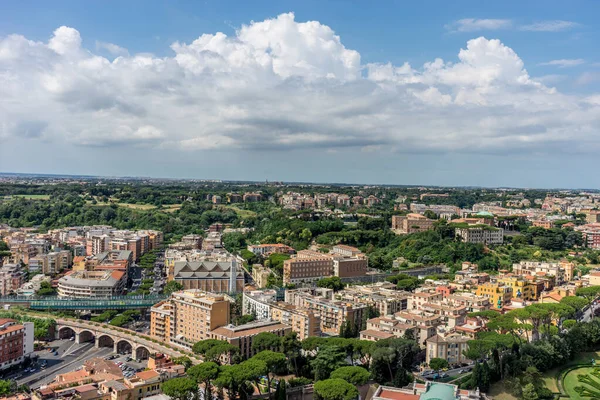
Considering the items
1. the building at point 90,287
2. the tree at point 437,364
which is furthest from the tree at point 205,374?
the building at point 90,287

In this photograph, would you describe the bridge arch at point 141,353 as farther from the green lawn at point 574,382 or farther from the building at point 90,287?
the green lawn at point 574,382

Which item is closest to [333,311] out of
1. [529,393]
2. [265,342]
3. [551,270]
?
[265,342]

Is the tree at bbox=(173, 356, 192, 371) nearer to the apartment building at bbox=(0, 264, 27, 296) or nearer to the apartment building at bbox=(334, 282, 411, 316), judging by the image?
the apartment building at bbox=(334, 282, 411, 316)

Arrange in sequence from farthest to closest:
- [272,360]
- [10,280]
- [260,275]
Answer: [260,275]
[10,280]
[272,360]

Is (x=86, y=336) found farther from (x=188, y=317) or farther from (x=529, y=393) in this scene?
(x=529, y=393)

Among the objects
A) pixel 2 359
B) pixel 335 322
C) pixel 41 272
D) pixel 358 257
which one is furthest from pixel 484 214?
pixel 2 359
